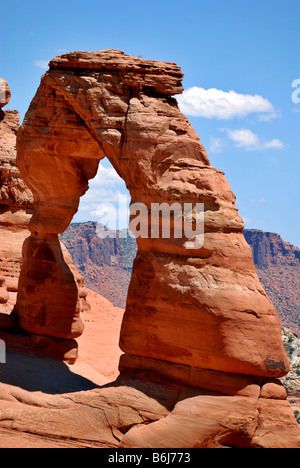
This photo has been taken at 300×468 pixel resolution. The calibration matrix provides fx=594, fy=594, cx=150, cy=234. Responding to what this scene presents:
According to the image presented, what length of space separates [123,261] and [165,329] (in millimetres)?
61956

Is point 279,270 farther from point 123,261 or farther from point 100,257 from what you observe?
point 100,257

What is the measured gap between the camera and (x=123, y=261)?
235 feet

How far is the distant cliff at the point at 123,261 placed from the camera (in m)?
61.5

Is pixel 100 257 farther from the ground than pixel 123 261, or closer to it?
farther from the ground

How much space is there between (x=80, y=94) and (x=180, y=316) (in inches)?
187

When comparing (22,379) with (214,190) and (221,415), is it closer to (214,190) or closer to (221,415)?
(221,415)

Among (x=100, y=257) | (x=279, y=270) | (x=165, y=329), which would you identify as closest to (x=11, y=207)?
(x=165, y=329)

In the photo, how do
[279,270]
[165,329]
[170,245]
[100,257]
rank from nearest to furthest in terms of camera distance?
[165,329] → [170,245] → [279,270] → [100,257]

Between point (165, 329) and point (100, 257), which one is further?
point (100, 257)

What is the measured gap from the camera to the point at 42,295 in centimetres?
1318

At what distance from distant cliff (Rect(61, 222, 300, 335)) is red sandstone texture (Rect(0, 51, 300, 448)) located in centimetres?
4762

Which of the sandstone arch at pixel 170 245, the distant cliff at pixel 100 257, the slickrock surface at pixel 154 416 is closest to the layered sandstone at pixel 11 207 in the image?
the sandstone arch at pixel 170 245

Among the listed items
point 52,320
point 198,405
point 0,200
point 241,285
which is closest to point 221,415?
point 198,405

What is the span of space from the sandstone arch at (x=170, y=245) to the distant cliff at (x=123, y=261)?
4753cm
